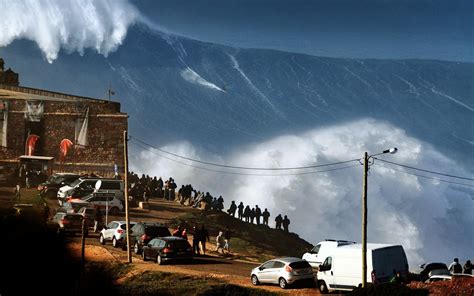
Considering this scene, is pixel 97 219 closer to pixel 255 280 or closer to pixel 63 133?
pixel 255 280

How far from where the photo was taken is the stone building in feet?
204

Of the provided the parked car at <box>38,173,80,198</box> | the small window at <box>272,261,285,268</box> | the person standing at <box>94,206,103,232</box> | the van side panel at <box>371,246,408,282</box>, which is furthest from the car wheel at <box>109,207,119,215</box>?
the van side panel at <box>371,246,408,282</box>

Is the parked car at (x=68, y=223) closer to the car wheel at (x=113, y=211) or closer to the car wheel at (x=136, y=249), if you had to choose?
the car wheel at (x=136, y=249)

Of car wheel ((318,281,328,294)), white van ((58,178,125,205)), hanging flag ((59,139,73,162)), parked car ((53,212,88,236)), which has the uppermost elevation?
hanging flag ((59,139,73,162))

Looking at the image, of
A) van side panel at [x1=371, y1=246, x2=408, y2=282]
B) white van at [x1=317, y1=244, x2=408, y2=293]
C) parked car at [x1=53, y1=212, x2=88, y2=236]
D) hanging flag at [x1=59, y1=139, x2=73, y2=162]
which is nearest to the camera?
van side panel at [x1=371, y1=246, x2=408, y2=282]

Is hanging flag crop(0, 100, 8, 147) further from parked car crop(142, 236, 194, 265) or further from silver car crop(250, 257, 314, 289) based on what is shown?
silver car crop(250, 257, 314, 289)

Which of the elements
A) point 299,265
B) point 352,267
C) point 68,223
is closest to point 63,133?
point 68,223

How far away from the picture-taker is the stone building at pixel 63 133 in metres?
62.2

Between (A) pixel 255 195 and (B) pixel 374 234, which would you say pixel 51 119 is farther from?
(A) pixel 255 195

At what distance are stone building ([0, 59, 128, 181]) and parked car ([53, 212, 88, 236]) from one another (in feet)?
77.0

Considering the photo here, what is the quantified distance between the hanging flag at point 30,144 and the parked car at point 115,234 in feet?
93.4

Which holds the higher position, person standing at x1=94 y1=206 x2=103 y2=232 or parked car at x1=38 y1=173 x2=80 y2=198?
parked car at x1=38 y1=173 x2=80 y2=198

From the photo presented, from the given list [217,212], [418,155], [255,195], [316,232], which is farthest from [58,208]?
[418,155]

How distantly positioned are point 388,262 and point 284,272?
436 centimetres
